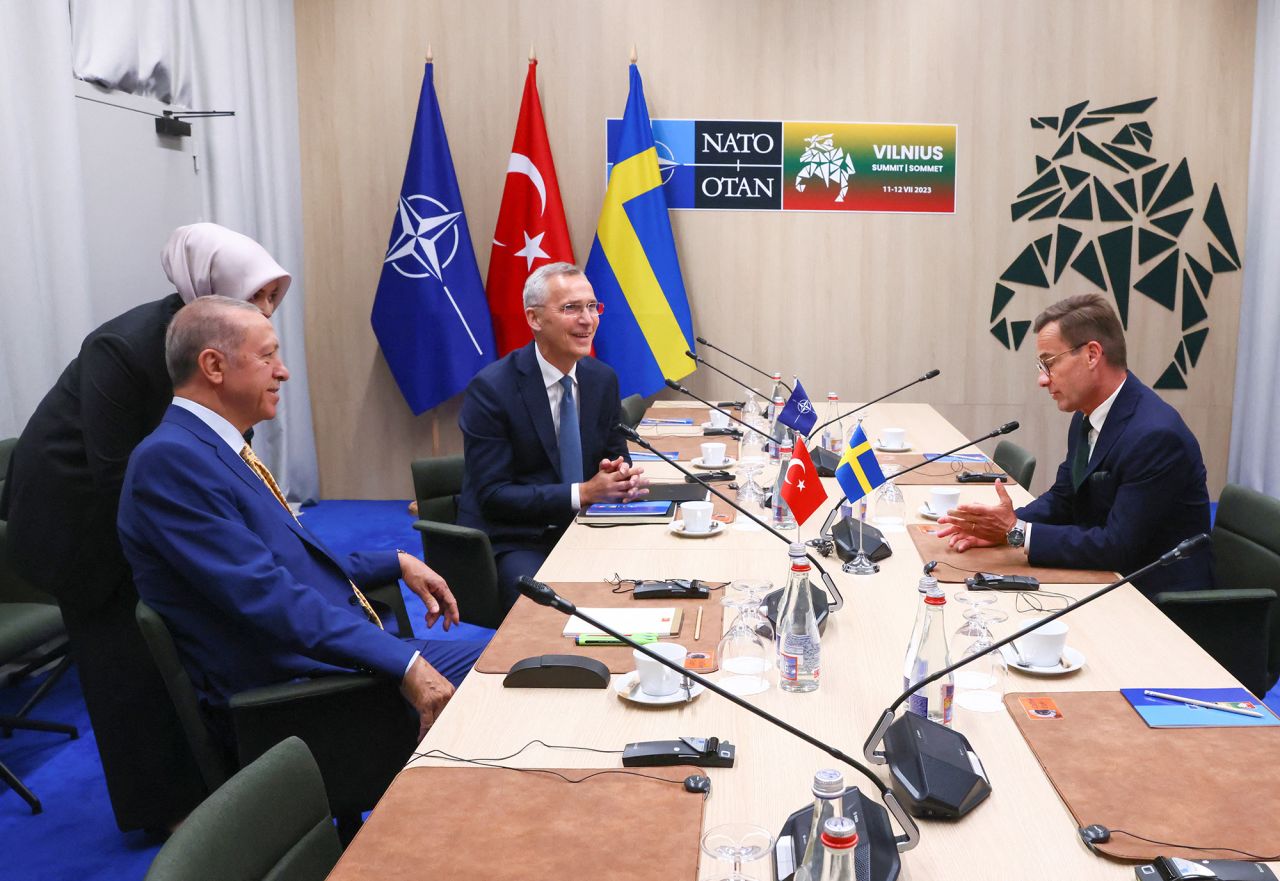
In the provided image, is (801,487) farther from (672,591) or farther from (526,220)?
(526,220)

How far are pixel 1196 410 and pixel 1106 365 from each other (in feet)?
12.9

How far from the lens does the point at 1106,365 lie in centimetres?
283

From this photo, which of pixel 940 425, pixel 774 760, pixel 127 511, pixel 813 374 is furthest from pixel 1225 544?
pixel 813 374

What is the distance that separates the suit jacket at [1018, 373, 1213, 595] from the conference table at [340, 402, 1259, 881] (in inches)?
6.8

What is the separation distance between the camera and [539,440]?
11.1ft

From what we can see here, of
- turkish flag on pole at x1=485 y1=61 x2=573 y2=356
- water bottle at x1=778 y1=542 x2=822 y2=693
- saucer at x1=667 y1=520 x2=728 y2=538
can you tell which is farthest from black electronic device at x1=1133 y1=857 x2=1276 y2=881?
turkish flag on pole at x1=485 y1=61 x2=573 y2=356

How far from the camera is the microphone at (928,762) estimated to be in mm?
1413

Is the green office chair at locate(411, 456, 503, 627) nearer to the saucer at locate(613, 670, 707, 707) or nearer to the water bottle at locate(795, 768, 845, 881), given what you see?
the saucer at locate(613, 670, 707, 707)

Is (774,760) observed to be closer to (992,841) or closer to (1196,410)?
(992,841)

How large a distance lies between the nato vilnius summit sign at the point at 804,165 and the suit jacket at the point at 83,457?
12.8 ft

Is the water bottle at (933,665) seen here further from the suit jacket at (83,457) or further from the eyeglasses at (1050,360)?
the suit jacket at (83,457)

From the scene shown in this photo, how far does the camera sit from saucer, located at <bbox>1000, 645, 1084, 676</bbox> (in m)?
1.88

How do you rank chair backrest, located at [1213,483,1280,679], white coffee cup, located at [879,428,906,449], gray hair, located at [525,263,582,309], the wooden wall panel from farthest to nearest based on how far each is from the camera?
the wooden wall panel
white coffee cup, located at [879,428,906,449]
gray hair, located at [525,263,582,309]
chair backrest, located at [1213,483,1280,679]

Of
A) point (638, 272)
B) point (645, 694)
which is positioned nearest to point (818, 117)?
point (638, 272)
